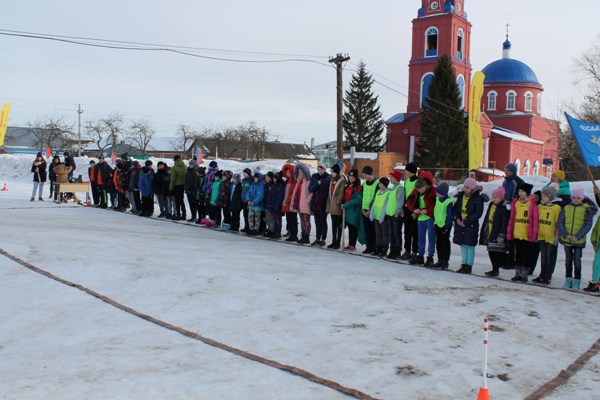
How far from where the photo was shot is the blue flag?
34.9 feet

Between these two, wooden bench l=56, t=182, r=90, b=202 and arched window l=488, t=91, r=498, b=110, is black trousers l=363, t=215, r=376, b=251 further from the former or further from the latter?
arched window l=488, t=91, r=498, b=110

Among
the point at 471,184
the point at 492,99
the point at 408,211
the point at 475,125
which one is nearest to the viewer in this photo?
the point at 471,184

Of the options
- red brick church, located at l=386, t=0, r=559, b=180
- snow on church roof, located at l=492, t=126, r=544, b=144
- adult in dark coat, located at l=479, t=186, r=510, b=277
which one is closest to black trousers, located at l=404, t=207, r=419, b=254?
adult in dark coat, located at l=479, t=186, r=510, b=277

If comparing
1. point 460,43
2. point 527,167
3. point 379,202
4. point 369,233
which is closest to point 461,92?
point 460,43

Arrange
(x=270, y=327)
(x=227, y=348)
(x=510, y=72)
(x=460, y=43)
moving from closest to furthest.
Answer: (x=227, y=348)
(x=270, y=327)
(x=460, y=43)
(x=510, y=72)

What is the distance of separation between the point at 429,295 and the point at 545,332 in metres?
Result: 1.86

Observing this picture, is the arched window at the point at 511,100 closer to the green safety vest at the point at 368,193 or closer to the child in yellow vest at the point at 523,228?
the green safety vest at the point at 368,193

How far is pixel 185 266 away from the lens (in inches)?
364

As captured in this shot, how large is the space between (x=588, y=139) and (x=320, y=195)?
5529 mm

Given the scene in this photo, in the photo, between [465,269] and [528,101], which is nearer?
[465,269]

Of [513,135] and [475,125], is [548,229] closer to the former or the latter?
[475,125]

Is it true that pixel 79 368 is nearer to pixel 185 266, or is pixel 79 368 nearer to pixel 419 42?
pixel 185 266

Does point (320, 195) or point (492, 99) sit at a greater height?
point (492, 99)

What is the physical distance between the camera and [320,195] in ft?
41.8
